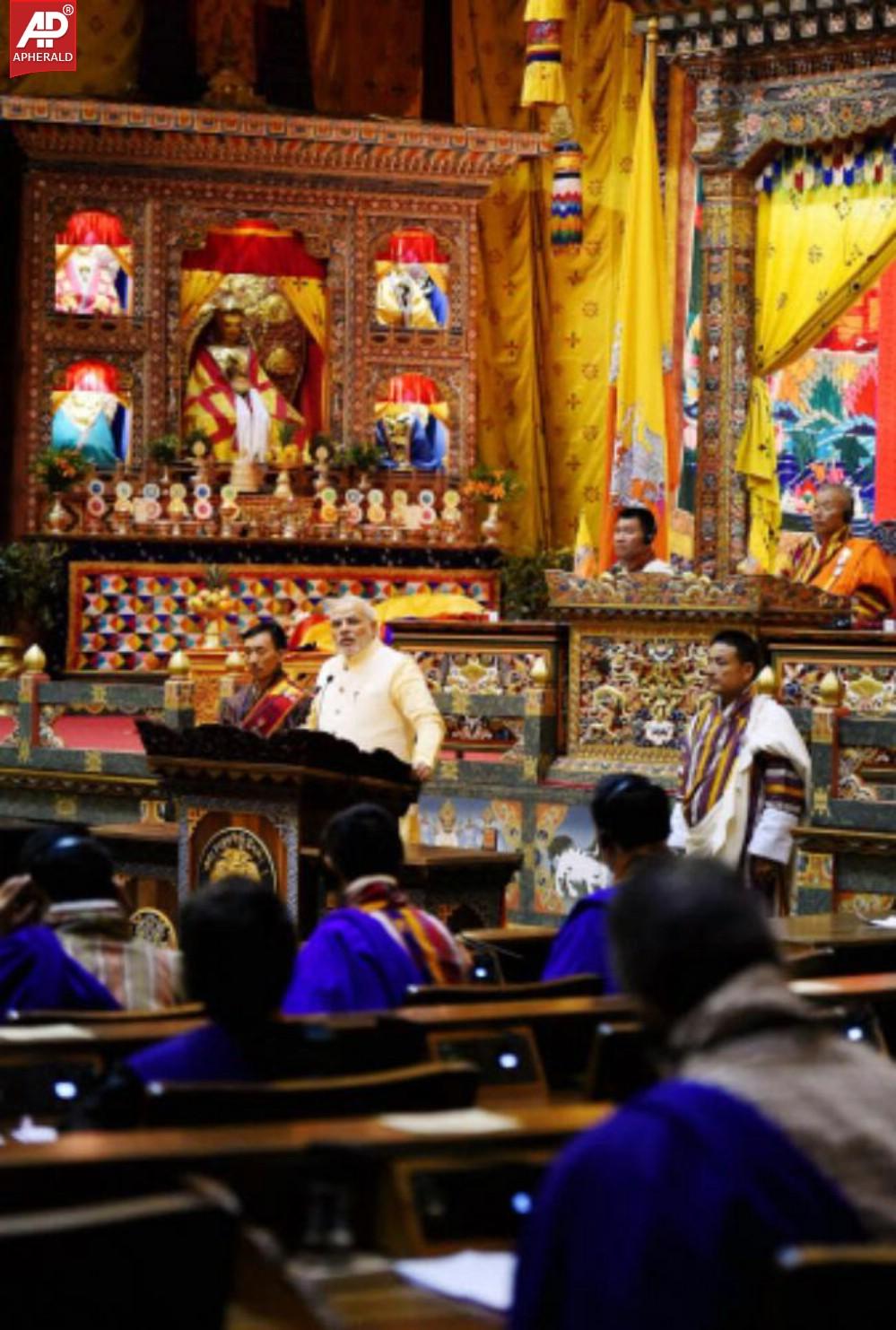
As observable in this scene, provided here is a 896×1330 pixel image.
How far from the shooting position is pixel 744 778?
8.49 meters

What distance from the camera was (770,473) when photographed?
16312mm

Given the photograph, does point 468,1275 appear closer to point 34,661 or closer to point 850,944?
point 850,944

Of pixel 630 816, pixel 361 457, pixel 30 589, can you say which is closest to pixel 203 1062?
pixel 630 816

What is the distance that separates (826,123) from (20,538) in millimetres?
5765

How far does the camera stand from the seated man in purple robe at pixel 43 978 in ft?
15.5

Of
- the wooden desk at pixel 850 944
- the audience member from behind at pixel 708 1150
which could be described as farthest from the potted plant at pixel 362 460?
the audience member from behind at pixel 708 1150

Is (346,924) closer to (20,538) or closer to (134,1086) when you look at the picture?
(134,1086)

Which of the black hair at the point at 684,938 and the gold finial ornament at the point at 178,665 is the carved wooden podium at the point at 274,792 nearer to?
the gold finial ornament at the point at 178,665

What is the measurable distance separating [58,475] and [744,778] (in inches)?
360

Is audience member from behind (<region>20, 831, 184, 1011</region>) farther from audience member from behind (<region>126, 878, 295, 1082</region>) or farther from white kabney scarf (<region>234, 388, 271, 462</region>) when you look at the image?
white kabney scarf (<region>234, 388, 271, 462</region>)

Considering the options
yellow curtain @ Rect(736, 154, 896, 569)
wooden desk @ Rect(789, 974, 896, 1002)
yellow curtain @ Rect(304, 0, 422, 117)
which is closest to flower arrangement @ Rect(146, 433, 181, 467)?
yellow curtain @ Rect(304, 0, 422, 117)

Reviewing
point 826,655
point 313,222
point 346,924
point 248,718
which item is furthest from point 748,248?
point 346,924

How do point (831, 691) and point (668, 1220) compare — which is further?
point (831, 691)

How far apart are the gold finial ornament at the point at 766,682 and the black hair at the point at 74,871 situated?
17.4 ft
